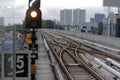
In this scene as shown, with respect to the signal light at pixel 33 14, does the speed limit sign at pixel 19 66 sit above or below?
below

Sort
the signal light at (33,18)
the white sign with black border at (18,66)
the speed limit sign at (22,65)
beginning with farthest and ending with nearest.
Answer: the signal light at (33,18)
the speed limit sign at (22,65)
the white sign with black border at (18,66)

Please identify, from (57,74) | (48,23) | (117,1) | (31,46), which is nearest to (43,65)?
(57,74)

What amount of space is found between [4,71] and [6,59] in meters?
0.26

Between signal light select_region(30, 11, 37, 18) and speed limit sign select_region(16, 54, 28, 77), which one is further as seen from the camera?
signal light select_region(30, 11, 37, 18)

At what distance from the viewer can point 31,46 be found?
41.7 ft

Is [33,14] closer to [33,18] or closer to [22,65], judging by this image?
[33,18]

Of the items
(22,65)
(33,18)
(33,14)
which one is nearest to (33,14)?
(33,14)

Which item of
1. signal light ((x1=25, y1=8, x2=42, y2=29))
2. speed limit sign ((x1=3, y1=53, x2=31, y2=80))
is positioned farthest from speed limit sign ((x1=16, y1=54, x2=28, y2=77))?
signal light ((x1=25, y1=8, x2=42, y2=29))

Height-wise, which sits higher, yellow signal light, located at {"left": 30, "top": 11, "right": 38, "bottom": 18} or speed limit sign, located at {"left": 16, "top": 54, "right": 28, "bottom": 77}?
yellow signal light, located at {"left": 30, "top": 11, "right": 38, "bottom": 18}

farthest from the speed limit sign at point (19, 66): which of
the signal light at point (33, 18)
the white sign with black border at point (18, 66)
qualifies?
the signal light at point (33, 18)

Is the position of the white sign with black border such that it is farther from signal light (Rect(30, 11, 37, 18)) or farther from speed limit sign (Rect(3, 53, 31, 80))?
signal light (Rect(30, 11, 37, 18))

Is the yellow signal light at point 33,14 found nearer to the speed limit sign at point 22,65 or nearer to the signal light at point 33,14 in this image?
the signal light at point 33,14

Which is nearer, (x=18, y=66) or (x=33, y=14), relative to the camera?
(x=18, y=66)

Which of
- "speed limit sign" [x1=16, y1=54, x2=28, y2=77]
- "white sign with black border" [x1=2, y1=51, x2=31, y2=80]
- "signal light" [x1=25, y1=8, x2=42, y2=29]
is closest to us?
"white sign with black border" [x1=2, y1=51, x2=31, y2=80]
